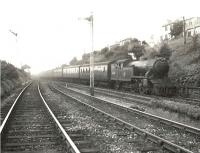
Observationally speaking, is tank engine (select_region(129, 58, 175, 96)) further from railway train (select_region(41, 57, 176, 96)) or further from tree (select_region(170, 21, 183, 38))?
tree (select_region(170, 21, 183, 38))

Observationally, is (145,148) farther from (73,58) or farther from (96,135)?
(73,58)

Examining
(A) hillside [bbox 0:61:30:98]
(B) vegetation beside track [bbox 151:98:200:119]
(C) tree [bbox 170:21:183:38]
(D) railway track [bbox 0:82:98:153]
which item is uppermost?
(C) tree [bbox 170:21:183:38]

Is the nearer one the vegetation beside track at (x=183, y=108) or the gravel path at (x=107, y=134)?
the gravel path at (x=107, y=134)

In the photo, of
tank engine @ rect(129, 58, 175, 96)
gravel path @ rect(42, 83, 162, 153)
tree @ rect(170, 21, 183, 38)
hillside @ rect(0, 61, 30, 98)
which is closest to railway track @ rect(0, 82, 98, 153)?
gravel path @ rect(42, 83, 162, 153)

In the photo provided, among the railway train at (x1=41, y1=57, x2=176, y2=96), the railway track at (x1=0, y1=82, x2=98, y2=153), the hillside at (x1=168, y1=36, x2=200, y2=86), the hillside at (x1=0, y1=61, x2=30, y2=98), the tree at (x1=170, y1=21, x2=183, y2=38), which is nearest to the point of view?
the railway track at (x1=0, y1=82, x2=98, y2=153)

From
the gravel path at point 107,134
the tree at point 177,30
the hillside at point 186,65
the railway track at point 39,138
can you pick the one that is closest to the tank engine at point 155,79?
the hillside at point 186,65

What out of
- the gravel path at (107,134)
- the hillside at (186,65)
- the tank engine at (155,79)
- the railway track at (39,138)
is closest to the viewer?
the railway track at (39,138)

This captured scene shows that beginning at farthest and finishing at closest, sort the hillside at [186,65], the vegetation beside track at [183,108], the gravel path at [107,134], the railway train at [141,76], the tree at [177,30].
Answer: the tree at [177,30] → the hillside at [186,65] → the railway train at [141,76] → the vegetation beside track at [183,108] → the gravel path at [107,134]

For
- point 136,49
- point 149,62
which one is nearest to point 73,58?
point 136,49

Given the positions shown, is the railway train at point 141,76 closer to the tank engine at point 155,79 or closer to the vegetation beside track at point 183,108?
the tank engine at point 155,79

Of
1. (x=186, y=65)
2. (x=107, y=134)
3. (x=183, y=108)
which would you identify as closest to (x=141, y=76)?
(x=186, y=65)

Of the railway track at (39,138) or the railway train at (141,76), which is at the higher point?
the railway train at (141,76)

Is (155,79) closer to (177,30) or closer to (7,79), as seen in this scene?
(7,79)

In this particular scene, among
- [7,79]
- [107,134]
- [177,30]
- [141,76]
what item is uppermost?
[177,30]
